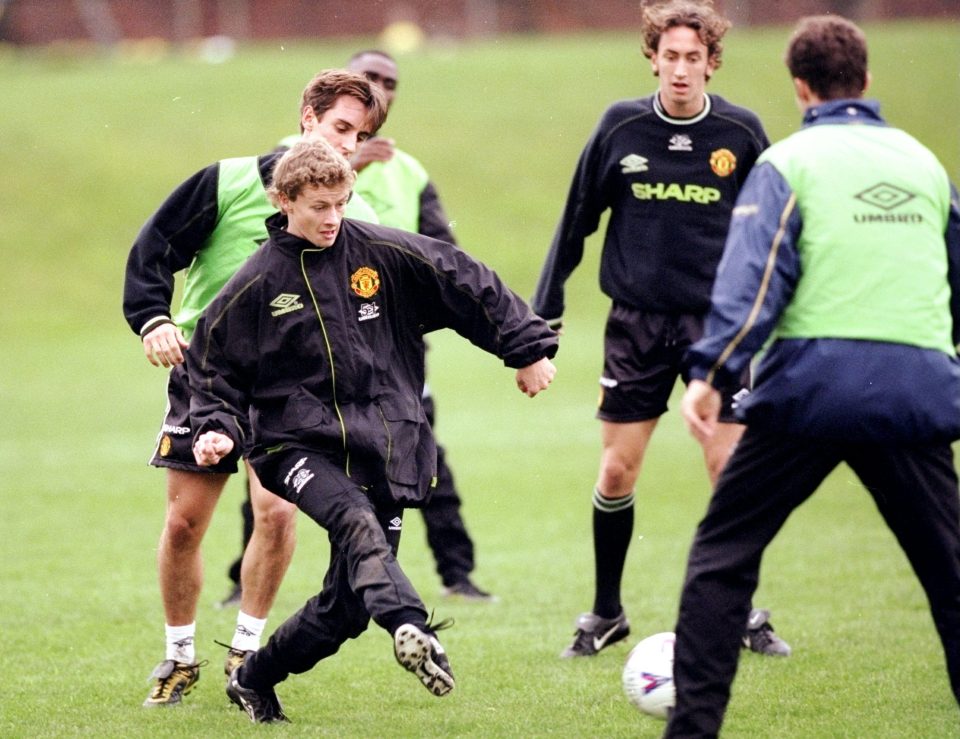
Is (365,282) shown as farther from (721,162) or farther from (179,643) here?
(721,162)

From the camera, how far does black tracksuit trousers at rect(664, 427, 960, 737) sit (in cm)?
430

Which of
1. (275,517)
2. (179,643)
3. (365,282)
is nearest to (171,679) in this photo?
(179,643)

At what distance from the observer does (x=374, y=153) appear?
7910 mm

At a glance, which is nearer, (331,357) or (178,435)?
(331,357)

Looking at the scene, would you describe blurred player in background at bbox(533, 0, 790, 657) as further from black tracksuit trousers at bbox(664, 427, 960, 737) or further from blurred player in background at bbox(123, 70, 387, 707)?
black tracksuit trousers at bbox(664, 427, 960, 737)

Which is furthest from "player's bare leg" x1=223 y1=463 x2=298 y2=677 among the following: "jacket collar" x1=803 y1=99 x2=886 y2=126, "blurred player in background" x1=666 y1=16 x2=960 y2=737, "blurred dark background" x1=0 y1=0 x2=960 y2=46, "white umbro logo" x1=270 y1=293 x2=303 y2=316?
"blurred dark background" x1=0 y1=0 x2=960 y2=46

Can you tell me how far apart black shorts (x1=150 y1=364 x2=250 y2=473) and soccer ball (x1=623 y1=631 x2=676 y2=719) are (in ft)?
5.31

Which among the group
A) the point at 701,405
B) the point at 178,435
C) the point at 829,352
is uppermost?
the point at 829,352

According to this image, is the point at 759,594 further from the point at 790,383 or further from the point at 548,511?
the point at 790,383

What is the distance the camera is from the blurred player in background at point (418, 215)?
26.0 feet

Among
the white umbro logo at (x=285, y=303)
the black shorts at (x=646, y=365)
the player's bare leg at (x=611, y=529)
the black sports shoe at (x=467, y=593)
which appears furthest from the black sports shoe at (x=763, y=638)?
the white umbro logo at (x=285, y=303)

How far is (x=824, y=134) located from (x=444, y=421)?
1112cm

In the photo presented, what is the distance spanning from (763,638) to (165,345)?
2.77 meters

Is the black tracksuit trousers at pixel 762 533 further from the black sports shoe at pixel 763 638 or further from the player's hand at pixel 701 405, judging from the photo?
the black sports shoe at pixel 763 638
